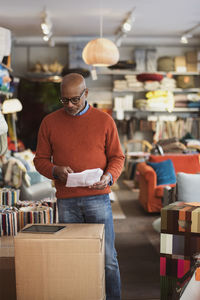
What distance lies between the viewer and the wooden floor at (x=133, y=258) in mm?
2697

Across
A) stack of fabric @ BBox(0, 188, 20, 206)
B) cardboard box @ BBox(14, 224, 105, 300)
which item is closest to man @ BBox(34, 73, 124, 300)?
cardboard box @ BBox(14, 224, 105, 300)

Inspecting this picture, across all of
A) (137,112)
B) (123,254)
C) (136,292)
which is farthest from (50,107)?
(136,292)

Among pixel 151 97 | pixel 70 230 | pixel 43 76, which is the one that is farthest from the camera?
pixel 43 76

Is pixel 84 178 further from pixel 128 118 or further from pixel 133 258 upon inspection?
pixel 128 118

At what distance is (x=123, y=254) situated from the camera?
4.25 meters

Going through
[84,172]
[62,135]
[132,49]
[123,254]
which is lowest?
[123,254]

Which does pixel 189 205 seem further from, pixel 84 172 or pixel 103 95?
pixel 103 95

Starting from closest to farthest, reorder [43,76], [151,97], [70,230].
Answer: [70,230] → [151,97] → [43,76]

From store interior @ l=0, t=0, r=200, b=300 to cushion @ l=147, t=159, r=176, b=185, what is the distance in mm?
15

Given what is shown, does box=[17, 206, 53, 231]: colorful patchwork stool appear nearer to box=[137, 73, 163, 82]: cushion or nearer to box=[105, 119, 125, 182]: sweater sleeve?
Answer: box=[105, 119, 125, 182]: sweater sleeve

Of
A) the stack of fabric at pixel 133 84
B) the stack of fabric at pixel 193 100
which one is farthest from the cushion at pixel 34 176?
the stack of fabric at pixel 193 100

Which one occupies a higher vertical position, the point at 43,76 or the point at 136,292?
the point at 43,76

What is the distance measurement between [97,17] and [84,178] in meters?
5.93

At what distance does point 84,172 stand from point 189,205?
89cm
